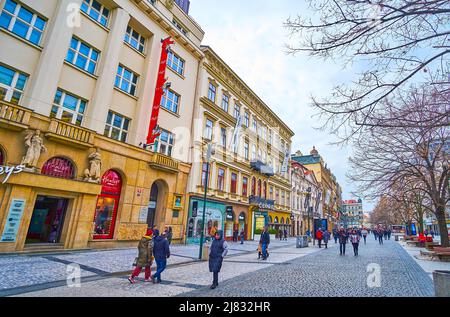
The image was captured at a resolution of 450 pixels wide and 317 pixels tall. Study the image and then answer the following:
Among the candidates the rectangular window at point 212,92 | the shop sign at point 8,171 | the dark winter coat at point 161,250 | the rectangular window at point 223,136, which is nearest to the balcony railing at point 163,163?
the shop sign at point 8,171

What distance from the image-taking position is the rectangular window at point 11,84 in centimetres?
1176

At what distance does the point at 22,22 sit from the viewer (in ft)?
41.5

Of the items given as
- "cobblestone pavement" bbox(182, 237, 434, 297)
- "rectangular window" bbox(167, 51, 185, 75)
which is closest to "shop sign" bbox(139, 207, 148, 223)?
"cobblestone pavement" bbox(182, 237, 434, 297)

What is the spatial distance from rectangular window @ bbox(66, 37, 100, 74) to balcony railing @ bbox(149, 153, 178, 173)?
7011mm

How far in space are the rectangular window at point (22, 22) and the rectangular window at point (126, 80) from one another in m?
4.82

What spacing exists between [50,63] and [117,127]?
519 centimetres

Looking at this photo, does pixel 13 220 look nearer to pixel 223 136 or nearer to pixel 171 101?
pixel 171 101

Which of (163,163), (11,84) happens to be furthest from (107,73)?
(163,163)

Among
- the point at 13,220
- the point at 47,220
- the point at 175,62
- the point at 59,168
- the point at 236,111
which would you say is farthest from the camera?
the point at 236,111

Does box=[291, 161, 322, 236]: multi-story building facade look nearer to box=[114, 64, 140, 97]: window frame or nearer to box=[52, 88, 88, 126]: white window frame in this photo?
box=[114, 64, 140, 97]: window frame

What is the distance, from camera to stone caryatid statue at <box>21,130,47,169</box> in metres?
11.5

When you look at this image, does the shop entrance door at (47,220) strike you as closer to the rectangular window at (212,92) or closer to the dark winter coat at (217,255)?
the dark winter coat at (217,255)
